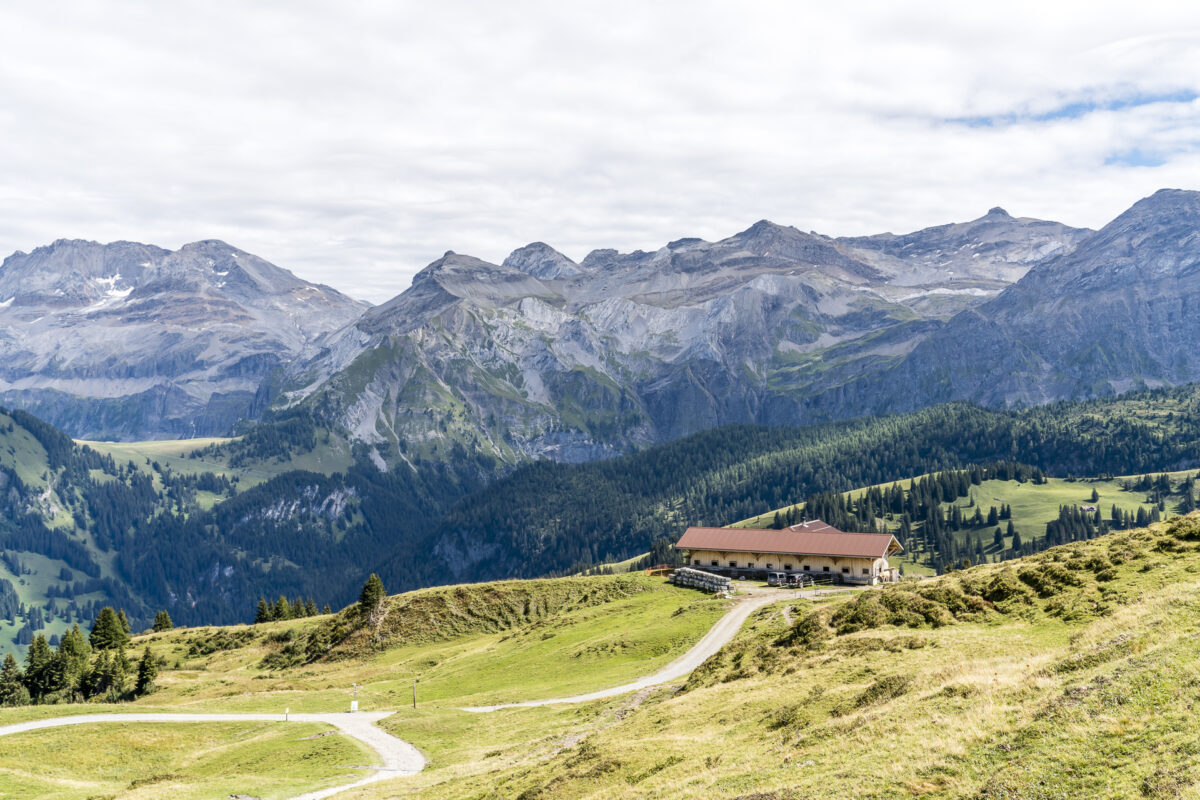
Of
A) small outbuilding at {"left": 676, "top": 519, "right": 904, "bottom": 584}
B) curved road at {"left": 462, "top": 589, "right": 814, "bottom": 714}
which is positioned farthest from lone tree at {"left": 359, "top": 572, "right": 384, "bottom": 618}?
curved road at {"left": 462, "top": 589, "right": 814, "bottom": 714}

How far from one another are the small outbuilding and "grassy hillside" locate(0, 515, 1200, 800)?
2204 centimetres

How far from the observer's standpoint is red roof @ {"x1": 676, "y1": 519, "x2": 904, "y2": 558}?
108m

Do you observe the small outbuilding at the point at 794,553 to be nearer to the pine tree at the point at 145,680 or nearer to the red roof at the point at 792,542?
the red roof at the point at 792,542

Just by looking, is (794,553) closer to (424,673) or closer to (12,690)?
(424,673)

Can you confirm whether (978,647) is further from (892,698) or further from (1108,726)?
(1108,726)

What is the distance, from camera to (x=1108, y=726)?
A: 24953mm

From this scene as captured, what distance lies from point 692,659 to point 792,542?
43.2 m

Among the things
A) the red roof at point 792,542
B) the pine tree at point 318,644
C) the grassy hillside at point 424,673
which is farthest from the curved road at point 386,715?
the pine tree at point 318,644

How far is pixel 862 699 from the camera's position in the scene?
37344 millimetres

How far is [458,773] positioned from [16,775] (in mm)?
30348

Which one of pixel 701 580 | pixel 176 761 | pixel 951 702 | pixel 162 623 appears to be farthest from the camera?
pixel 162 623

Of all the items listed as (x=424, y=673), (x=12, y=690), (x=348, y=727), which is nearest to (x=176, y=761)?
(x=348, y=727)

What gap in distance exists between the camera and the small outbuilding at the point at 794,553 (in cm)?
10794

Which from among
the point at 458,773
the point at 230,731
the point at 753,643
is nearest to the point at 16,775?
the point at 230,731
